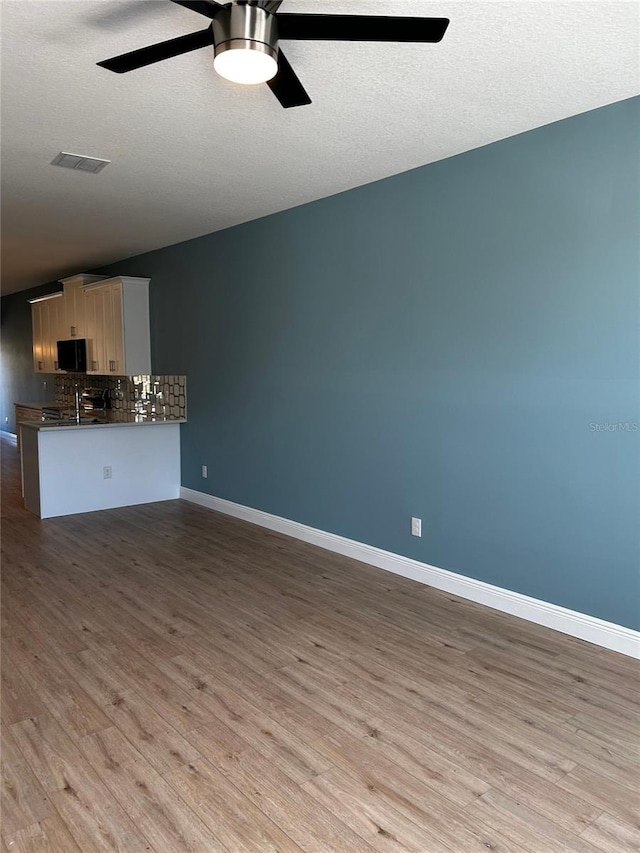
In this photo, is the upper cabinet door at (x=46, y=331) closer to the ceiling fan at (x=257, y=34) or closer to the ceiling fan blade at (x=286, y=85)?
the ceiling fan blade at (x=286, y=85)

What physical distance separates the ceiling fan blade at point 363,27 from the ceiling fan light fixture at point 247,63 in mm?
96

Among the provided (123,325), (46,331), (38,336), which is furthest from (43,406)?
(123,325)

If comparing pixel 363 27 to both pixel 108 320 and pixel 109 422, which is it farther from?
pixel 108 320

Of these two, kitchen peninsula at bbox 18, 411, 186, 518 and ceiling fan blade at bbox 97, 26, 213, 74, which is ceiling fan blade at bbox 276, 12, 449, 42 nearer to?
ceiling fan blade at bbox 97, 26, 213, 74

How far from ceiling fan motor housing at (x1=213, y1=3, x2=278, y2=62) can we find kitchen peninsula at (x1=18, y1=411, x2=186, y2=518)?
4423mm

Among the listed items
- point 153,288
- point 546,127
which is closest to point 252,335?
point 153,288

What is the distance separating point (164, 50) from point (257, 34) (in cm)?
29

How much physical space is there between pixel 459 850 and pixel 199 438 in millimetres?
4761

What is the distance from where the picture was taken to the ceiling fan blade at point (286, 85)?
6.73ft

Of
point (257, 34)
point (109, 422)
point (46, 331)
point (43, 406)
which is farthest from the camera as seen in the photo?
point (43, 406)

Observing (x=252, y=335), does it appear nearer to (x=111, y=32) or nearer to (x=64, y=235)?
(x=64, y=235)

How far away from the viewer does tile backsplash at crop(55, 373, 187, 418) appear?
6406 millimetres

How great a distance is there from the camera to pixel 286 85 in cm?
214

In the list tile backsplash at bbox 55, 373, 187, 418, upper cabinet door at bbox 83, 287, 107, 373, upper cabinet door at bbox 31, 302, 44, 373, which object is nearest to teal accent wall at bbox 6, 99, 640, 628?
tile backsplash at bbox 55, 373, 187, 418
